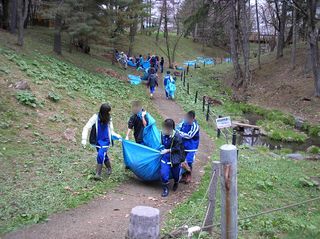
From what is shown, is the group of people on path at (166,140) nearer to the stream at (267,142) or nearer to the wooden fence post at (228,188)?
the wooden fence post at (228,188)

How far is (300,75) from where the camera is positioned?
1176 inches

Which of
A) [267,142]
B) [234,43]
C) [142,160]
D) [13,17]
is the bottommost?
[267,142]

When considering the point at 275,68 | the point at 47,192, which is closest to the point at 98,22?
the point at 275,68

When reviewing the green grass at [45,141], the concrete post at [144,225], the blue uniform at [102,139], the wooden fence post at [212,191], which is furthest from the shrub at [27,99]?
the concrete post at [144,225]

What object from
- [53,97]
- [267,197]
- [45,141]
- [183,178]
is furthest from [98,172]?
[53,97]

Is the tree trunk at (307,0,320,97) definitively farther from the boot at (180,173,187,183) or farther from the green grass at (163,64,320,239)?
the boot at (180,173,187,183)

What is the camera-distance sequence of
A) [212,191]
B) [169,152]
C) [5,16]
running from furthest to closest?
[5,16], [169,152], [212,191]

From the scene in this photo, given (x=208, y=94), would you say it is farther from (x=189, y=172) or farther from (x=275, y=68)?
(x=189, y=172)

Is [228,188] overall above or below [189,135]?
above

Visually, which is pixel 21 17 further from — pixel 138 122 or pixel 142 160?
pixel 142 160

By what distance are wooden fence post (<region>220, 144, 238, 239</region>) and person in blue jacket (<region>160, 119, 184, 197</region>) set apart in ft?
11.8

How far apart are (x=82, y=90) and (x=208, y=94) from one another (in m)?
13.6

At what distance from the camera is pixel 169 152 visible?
326 inches

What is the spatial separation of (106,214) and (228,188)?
3.16m
